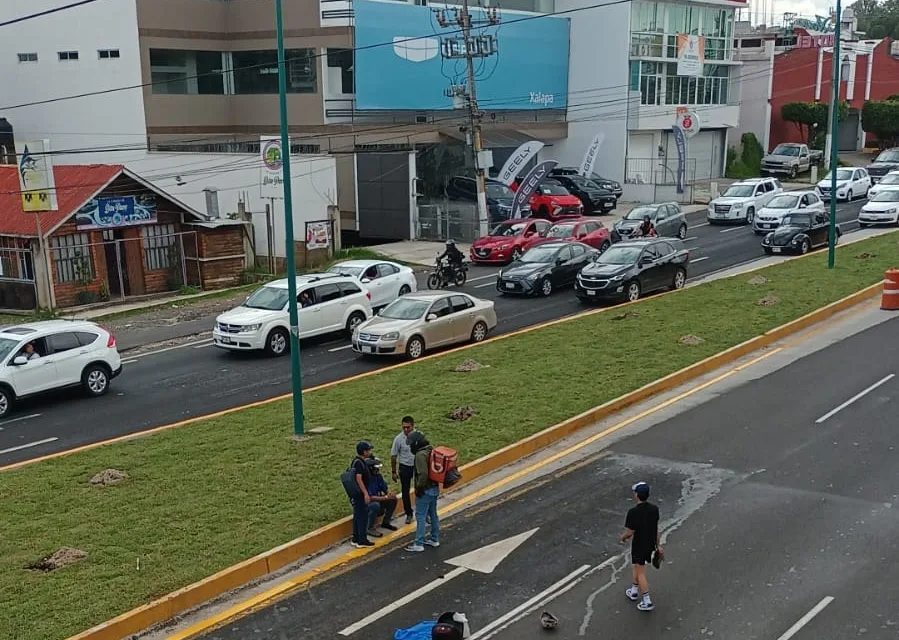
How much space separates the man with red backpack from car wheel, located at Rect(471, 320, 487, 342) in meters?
12.5

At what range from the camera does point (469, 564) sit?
1153 centimetres

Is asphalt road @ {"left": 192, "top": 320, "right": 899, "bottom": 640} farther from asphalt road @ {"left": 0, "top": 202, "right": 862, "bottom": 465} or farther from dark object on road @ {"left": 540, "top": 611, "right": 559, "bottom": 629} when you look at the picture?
asphalt road @ {"left": 0, "top": 202, "right": 862, "bottom": 465}

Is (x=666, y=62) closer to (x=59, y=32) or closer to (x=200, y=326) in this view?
(x=59, y=32)

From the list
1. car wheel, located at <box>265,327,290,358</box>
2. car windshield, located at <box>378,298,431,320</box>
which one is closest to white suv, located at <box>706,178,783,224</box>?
car windshield, located at <box>378,298,431,320</box>

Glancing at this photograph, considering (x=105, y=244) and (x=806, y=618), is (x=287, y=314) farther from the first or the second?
(x=806, y=618)

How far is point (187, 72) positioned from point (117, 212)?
18.5 meters

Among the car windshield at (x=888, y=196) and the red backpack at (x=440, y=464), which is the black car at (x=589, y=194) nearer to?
the car windshield at (x=888, y=196)

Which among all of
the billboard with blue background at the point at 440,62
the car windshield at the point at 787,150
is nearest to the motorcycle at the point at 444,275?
the billboard with blue background at the point at 440,62

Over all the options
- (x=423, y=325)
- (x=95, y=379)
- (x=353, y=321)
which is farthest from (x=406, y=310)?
(x=95, y=379)

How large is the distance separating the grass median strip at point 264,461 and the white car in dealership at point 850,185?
1059 inches

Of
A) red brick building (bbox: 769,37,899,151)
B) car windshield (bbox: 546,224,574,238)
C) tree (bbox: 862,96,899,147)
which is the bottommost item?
car windshield (bbox: 546,224,574,238)

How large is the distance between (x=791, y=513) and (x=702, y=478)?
1.66 m

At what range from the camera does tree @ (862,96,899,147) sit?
234 ft

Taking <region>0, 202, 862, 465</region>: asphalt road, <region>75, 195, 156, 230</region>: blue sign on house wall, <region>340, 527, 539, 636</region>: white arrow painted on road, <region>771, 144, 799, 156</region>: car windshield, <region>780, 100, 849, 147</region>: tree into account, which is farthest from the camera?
<region>780, 100, 849, 147</region>: tree
